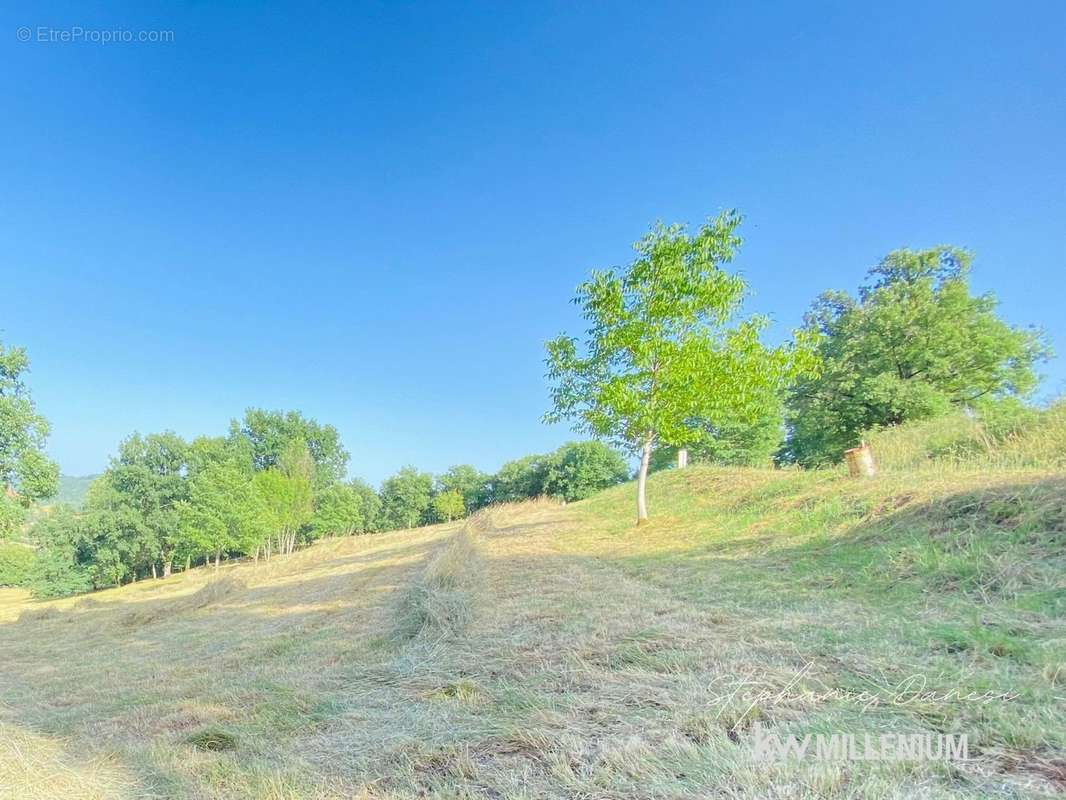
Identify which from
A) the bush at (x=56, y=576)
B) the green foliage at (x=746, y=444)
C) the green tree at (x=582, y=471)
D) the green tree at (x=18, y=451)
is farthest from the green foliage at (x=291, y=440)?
the green foliage at (x=746, y=444)

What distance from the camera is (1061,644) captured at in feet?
6.70

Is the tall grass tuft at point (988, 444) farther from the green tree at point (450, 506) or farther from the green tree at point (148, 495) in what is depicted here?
the green tree at point (148, 495)

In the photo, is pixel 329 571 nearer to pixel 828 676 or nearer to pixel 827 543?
pixel 827 543

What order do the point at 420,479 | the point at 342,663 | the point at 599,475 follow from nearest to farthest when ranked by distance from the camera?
1. the point at 342,663
2. the point at 599,475
3. the point at 420,479

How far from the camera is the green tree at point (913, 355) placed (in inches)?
537

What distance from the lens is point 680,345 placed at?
9.10 m

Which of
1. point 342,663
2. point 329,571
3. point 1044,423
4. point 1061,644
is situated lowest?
point 329,571

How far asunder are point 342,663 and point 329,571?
9091 mm

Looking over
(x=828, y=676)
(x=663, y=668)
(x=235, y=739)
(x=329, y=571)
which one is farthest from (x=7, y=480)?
(x=828, y=676)

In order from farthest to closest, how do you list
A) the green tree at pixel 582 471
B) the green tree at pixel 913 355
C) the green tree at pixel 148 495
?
the green tree at pixel 582 471
the green tree at pixel 148 495
the green tree at pixel 913 355

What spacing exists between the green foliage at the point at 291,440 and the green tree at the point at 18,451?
1102 inches

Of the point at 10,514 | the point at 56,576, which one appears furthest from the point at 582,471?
the point at 56,576

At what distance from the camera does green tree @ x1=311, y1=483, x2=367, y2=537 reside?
34.9 meters

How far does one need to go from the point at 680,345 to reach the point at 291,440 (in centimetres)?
4130
